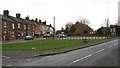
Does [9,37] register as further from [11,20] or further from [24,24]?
[24,24]

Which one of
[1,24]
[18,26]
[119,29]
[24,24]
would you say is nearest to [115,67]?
[1,24]

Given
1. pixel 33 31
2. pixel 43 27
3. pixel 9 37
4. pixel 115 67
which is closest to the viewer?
pixel 115 67

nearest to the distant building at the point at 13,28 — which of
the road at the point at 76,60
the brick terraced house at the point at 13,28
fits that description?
the brick terraced house at the point at 13,28

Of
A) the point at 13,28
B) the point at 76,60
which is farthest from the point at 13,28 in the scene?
the point at 76,60

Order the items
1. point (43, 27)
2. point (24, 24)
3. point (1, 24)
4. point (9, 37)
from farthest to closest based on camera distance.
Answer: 1. point (43, 27)
2. point (24, 24)
3. point (9, 37)
4. point (1, 24)

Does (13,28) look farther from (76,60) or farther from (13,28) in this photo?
(76,60)

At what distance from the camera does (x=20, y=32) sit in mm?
86375

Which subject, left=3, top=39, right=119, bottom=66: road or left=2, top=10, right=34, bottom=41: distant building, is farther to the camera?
left=2, top=10, right=34, bottom=41: distant building

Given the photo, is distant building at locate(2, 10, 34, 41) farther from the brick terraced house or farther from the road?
the road

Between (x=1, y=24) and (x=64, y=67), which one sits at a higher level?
(x=1, y=24)

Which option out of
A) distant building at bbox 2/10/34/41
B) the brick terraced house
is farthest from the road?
distant building at bbox 2/10/34/41

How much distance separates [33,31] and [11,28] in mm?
24051

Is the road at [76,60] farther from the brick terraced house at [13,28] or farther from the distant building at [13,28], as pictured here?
the distant building at [13,28]

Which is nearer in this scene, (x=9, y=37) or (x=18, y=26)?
(x=9, y=37)
